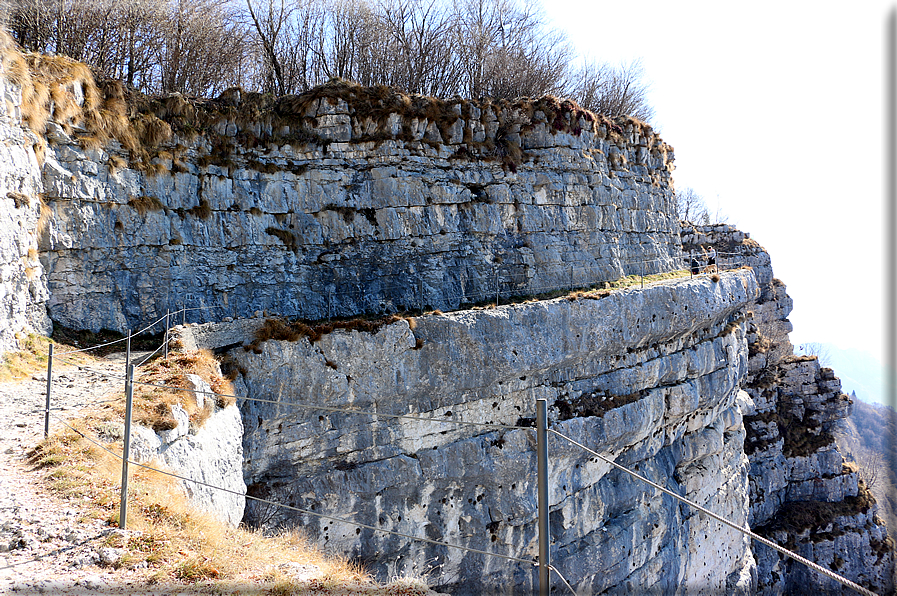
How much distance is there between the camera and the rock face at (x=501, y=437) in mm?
12617

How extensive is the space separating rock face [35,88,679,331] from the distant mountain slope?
1522 centimetres

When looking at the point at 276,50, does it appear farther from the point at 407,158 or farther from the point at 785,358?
the point at 785,358

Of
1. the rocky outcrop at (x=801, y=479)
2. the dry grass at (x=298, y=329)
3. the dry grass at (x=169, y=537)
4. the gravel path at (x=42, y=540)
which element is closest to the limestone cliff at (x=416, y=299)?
the dry grass at (x=298, y=329)

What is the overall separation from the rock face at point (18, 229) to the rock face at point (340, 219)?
0.48 meters

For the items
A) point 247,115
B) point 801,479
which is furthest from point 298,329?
point 801,479

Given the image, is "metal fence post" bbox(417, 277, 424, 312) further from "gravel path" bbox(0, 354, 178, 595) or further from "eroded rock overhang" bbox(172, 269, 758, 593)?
"gravel path" bbox(0, 354, 178, 595)

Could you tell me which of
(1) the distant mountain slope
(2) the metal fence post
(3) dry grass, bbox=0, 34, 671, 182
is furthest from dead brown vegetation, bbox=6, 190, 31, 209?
(1) the distant mountain slope

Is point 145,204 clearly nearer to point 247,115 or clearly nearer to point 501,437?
point 247,115

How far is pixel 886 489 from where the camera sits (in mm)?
50750

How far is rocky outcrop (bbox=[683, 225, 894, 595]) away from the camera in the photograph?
27656 mm

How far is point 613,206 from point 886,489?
50.5 meters

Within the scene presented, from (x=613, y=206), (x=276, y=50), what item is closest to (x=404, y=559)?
(x=613, y=206)

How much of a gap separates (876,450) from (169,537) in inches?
3681

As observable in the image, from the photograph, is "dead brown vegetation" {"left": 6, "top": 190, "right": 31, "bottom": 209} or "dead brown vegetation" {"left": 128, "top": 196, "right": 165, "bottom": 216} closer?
"dead brown vegetation" {"left": 6, "top": 190, "right": 31, "bottom": 209}
